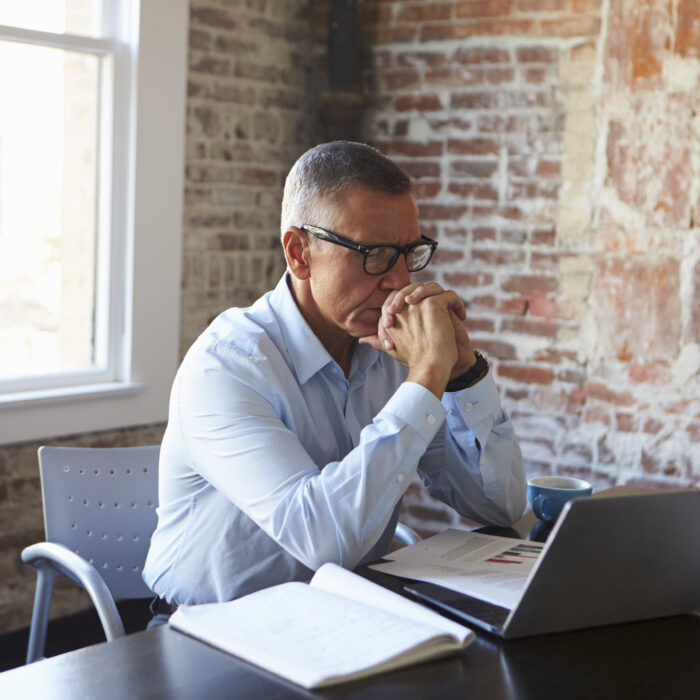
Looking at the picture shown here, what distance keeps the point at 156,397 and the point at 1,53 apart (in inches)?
53.6

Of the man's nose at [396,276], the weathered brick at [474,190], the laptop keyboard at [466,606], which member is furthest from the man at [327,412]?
the weathered brick at [474,190]

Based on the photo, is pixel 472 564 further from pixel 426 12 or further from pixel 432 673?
pixel 426 12

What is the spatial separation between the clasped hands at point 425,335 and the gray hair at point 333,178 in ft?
0.71

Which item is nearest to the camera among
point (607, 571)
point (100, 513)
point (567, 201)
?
point (607, 571)

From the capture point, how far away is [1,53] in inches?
135

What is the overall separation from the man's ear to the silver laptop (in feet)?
2.62

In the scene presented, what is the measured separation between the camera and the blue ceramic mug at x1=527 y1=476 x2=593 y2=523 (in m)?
2.01

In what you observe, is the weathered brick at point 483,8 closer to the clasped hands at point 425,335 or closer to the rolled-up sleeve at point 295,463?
the clasped hands at point 425,335

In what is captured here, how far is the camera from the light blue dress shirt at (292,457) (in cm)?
177

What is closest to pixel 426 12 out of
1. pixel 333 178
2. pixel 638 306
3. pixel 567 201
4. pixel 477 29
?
pixel 477 29

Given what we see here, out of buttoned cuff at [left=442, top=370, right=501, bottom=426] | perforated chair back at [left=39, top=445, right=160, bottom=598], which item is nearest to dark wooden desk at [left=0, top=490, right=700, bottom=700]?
buttoned cuff at [left=442, top=370, right=501, bottom=426]

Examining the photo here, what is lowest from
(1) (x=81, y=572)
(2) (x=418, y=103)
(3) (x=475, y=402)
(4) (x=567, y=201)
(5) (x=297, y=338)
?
(1) (x=81, y=572)

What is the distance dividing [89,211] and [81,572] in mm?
2013

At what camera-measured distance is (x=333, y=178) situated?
2039 millimetres
